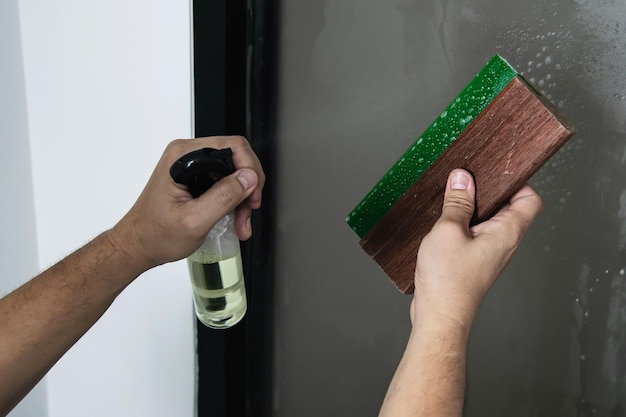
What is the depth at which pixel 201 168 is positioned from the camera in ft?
2.13

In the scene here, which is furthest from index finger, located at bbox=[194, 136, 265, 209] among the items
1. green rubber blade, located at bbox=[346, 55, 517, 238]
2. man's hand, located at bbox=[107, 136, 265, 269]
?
green rubber blade, located at bbox=[346, 55, 517, 238]

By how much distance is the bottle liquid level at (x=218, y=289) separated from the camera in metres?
0.76

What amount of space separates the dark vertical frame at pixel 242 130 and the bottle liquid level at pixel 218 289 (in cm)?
21

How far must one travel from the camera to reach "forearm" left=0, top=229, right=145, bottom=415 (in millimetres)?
759

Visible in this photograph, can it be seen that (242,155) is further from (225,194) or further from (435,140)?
(435,140)

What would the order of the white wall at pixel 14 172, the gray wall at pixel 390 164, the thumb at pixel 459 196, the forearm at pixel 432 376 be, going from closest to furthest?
the forearm at pixel 432 376 → the thumb at pixel 459 196 → the gray wall at pixel 390 164 → the white wall at pixel 14 172

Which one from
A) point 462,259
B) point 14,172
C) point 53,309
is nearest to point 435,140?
point 462,259

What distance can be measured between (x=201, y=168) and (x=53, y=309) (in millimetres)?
317

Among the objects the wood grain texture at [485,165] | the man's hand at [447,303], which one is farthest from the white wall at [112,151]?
the man's hand at [447,303]

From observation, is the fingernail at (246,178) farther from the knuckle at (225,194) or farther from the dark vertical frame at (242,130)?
the dark vertical frame at (242,130)

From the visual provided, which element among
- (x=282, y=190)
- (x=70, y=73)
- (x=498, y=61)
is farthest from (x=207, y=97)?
(x=498, y=61)

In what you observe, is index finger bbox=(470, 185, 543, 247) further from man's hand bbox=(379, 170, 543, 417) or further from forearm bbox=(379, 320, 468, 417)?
forearm bbox=(379, 320, 468, 417)

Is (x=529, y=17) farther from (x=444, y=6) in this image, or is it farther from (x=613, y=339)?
(x=613, y=339)

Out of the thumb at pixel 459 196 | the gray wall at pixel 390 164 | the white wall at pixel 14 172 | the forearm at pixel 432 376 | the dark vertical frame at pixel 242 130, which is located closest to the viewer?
the forearm at pixel 432 376
